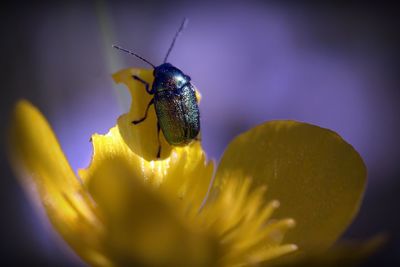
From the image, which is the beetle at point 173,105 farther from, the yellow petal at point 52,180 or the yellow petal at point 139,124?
the yellow petal at point 52,180

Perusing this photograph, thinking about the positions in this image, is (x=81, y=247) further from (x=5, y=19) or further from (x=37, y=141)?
(x=5, y=19)

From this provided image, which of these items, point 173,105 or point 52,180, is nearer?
point 52,180

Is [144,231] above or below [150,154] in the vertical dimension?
below

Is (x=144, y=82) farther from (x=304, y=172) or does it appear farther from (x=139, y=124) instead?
(x=304, y=172)

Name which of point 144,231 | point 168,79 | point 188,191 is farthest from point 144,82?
point 144,231

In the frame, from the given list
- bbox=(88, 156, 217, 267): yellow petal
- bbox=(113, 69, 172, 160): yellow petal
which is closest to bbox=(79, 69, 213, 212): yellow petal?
bbox=(113, 69, 172, 160): yellow petal

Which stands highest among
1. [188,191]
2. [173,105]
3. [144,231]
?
[173,105]

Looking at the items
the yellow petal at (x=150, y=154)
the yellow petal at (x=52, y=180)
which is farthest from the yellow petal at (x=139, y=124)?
the yellow petal at (x=52, y=180)

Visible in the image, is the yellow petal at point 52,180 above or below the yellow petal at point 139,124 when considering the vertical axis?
below
